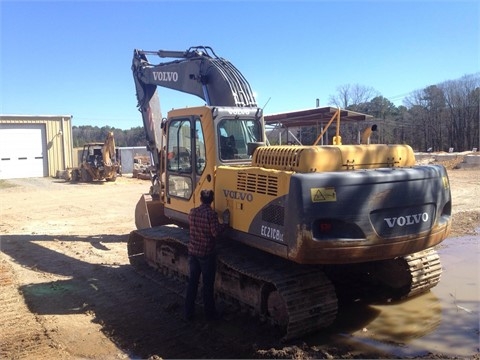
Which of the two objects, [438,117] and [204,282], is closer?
[204,282]

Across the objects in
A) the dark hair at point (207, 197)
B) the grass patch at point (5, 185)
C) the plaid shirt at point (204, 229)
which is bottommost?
the grass patch at point (5, 185)

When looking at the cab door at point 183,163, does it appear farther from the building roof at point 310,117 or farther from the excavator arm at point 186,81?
the building roof at point 310,117

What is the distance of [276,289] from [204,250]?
3.56 ft

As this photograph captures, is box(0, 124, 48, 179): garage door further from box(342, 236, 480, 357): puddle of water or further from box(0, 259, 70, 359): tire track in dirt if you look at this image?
box(342, 236, 480, 357): puddle of water

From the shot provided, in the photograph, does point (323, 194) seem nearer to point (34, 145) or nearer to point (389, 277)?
point (389, 277)

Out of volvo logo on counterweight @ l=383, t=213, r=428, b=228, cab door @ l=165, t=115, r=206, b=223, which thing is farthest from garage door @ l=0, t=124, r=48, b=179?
volvo logo on counterweight @ l=383, t=213, r=428, b=228

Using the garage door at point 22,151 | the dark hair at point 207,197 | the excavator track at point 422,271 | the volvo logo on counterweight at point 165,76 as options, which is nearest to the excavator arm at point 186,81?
the volvo logo on counterweight at point 165,76

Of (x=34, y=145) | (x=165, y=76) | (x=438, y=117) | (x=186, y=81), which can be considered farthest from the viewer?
(x=438, y=117)

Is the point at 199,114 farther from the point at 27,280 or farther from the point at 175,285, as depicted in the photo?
the point at 27,280

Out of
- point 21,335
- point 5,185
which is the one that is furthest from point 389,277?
point 5,185

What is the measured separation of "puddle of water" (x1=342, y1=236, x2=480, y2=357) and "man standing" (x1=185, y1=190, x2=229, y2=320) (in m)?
1.69

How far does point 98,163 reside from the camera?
1029 inches

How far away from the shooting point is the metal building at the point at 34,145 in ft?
95.7

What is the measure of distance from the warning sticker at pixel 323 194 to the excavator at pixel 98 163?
22.4 m
